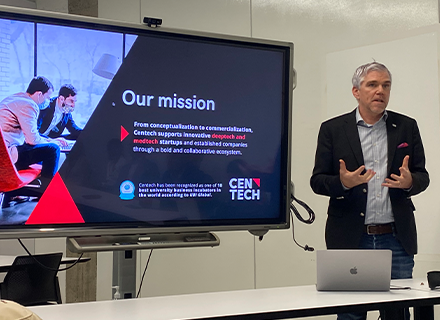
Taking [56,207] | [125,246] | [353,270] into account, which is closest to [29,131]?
[56,207]

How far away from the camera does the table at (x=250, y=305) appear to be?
160 centimetres

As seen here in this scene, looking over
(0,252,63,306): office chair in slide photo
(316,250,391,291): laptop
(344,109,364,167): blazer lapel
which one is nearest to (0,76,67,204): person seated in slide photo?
(316,250,391,291): laptop

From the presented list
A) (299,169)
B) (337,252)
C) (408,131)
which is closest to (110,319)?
(337,252)

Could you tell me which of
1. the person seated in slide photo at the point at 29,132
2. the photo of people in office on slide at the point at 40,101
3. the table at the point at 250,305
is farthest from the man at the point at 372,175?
the person seated in slide photo at the point at 29,132

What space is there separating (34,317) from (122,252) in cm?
160

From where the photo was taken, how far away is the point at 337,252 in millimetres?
1987

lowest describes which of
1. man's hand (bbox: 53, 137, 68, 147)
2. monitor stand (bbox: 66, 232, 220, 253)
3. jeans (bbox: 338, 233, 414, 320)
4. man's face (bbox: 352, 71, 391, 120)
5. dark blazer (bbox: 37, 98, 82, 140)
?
jeans (bbox: 338, 233, 414, 320)

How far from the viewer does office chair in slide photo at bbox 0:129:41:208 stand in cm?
206

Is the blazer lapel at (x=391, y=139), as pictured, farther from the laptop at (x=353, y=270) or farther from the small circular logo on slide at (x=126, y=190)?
the small circular logo on slide at (x=126, y=190)

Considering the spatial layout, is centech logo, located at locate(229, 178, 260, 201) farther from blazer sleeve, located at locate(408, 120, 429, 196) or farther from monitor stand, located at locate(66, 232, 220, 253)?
blazer sleeve, located at locate(408, 120, 429, 196)

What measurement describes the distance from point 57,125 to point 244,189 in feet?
3.00

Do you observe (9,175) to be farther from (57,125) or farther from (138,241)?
(138,241)

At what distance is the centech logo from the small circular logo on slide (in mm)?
476

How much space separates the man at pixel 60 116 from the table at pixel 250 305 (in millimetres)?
736
